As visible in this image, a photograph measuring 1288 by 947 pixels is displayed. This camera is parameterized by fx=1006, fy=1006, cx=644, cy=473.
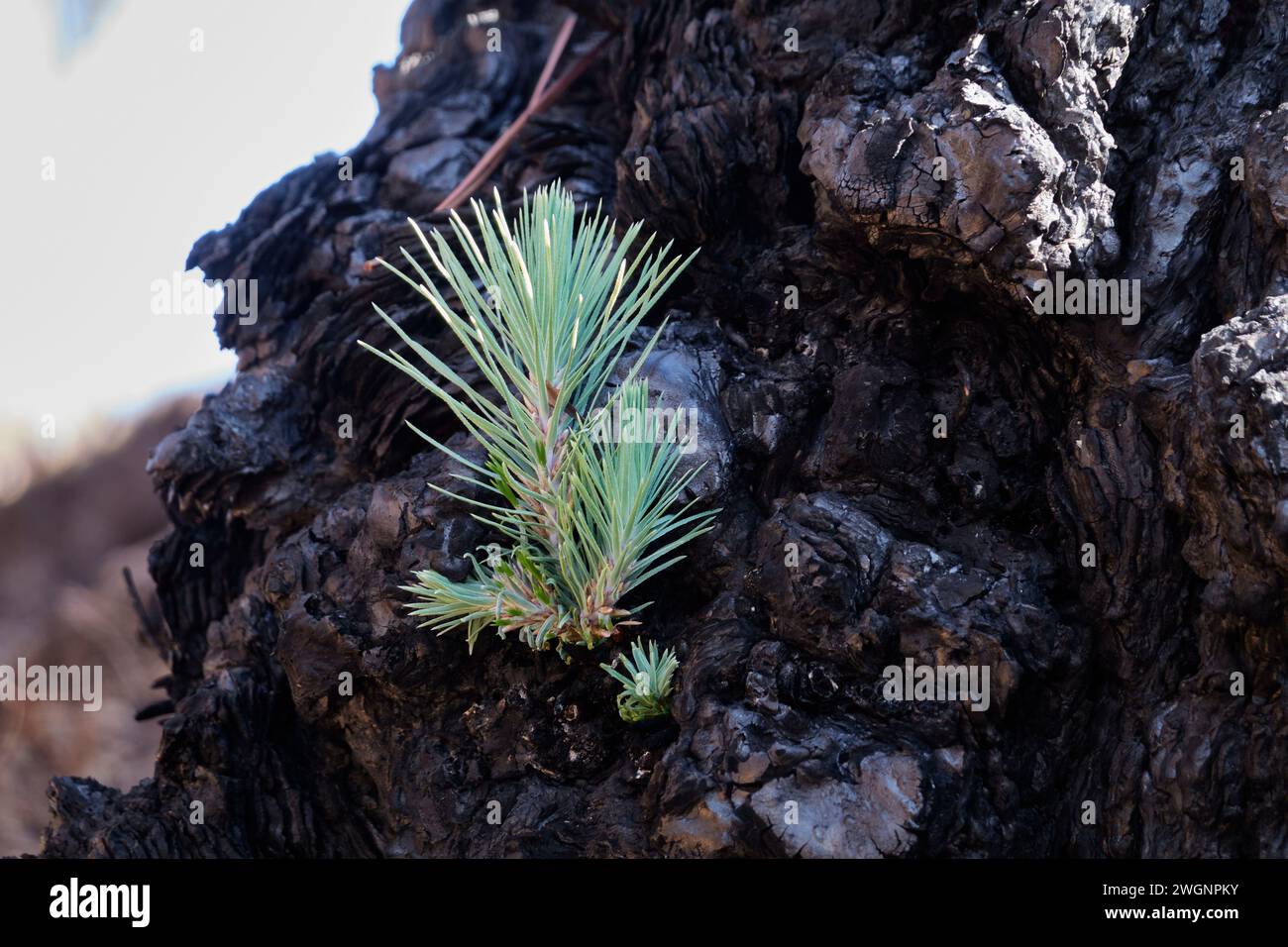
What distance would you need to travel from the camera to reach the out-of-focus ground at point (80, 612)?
4.04 m

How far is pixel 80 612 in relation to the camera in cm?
433

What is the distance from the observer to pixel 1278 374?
1.39 m

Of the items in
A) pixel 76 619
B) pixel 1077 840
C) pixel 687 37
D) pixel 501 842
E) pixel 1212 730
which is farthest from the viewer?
pixel 76 619

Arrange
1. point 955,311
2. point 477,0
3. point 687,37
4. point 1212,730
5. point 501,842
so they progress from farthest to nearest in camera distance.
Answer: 1. point 477,0
2. point 687,37
3. point 955,311
4. point 501,842
5. point 1212,730

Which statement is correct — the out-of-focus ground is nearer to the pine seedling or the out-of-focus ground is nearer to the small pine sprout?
the pine seedling

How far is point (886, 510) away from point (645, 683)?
1.78 ft

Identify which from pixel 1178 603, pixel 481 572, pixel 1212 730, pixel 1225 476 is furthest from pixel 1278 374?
pixel 481 572

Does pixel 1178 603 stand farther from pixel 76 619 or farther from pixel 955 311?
pixel 76 619

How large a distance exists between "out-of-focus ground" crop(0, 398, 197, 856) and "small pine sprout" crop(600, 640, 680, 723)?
1.83 meters

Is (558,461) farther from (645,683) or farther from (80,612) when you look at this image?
(80,612)

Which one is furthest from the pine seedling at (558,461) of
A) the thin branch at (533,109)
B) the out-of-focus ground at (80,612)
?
the out-of-focus ground at (80,612)

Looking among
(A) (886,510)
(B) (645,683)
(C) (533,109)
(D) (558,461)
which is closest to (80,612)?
(C) (533,109)

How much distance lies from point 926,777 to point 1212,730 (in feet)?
1.42

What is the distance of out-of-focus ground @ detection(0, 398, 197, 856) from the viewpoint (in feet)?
13.3
